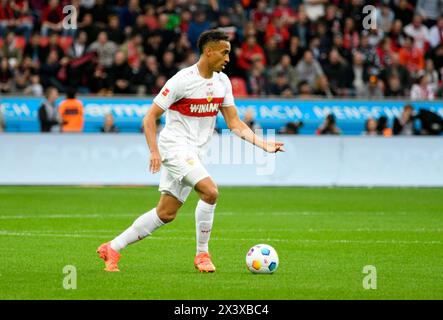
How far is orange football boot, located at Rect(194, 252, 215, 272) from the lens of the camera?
36.1ft

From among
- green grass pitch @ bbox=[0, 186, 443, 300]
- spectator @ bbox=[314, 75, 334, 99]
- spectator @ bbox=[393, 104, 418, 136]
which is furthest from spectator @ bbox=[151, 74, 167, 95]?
spectator @ bbox=[393, 104, 418, 136]

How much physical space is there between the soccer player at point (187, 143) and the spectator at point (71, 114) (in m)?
14.4

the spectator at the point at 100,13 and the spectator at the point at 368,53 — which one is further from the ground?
the spectator at the point at 100,13

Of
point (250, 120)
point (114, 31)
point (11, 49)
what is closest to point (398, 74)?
point (250, 120)

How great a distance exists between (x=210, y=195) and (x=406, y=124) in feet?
54.0

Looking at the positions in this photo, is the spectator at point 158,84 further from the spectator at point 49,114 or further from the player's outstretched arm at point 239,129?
the player's outstretched arm at point 239,129

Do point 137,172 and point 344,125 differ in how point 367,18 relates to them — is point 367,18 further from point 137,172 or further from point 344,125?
point 137,172

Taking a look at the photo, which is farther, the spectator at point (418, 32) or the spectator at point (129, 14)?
the spectator at point (418, 32)

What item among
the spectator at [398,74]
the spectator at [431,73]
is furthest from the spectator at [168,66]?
the spectator at [431,73]

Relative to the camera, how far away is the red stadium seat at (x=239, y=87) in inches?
1098

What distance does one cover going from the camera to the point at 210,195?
1087 centimetres

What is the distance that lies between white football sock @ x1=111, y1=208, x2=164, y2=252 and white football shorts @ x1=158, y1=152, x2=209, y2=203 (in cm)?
29

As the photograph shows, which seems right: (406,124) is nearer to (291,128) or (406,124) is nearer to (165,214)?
(291,128)

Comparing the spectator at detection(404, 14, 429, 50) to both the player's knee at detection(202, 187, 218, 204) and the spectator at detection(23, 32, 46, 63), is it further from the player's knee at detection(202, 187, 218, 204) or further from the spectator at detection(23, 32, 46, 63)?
the player's knee at detection(202, 187, 218, 204)
